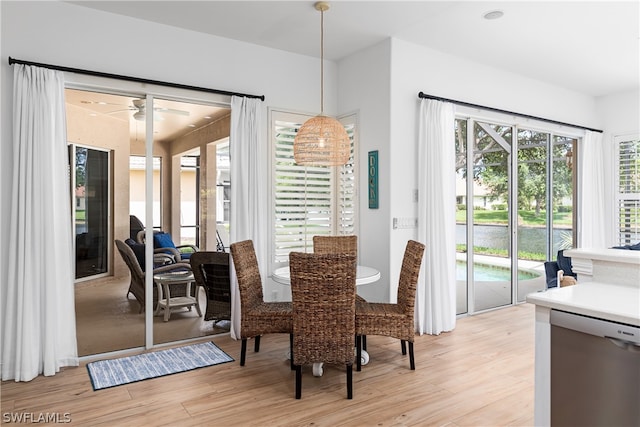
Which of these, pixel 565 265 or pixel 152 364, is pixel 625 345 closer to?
pixel 152 364

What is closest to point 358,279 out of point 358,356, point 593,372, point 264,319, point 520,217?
point 358,356

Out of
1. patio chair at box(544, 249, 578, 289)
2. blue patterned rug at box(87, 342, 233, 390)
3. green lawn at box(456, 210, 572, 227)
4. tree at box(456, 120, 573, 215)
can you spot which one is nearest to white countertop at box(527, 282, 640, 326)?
blue patterned rug at box(87, 342, 233, 390)

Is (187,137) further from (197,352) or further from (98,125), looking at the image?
(197,352)

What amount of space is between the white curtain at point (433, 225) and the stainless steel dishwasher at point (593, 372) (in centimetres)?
231

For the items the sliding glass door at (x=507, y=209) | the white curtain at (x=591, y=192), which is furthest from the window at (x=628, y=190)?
the sliding glass door at (x=507, y=209)

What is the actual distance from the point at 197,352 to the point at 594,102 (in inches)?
258

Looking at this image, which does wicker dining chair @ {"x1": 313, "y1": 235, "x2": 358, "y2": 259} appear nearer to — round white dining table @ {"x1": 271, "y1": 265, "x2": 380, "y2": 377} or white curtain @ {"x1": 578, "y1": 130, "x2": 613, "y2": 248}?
round white dining table @ {"x1": 271, "y1": 265, "x2": 380, "y2": 377}

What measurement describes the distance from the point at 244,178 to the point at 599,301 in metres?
3.06

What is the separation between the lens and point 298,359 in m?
2.84

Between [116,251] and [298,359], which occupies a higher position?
[116,251]

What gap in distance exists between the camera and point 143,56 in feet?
12.2

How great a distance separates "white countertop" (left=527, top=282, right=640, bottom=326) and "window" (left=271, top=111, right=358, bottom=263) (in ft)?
8.87

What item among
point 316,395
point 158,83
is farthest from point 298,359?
point 158,83

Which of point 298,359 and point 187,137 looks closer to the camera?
point 298,359
